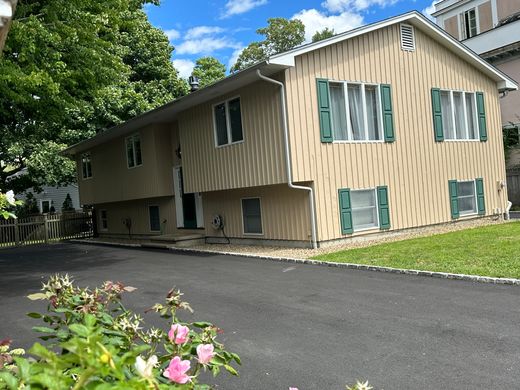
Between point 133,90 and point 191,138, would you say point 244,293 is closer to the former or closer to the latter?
point 191,138

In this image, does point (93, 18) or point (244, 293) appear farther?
point (93, 18)

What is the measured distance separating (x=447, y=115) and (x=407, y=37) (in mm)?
2739

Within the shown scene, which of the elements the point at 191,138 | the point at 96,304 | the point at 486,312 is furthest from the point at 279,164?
the point at 96,304

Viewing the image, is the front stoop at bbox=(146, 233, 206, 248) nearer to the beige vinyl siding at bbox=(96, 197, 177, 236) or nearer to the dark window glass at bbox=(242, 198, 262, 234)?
the beige vinyl siding at bbox=(96, 197, 177, 236)

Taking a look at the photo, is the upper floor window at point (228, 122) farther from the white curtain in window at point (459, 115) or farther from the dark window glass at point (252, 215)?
the white curtain in window at point (459, 115)

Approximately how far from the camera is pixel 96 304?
2359 mm

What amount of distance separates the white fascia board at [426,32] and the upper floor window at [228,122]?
242 centimetres

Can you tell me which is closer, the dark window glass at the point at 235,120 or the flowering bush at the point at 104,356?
the flowering bush at the point at 104,356

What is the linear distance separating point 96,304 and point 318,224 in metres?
9.96

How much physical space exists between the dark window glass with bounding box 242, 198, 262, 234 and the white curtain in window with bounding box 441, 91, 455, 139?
245 inches

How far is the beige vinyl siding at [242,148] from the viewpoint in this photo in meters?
12.2

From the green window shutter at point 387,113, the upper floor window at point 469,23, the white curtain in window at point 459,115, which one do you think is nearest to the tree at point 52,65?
the green window shutter at point 387,113

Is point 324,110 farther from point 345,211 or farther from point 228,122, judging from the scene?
point 228,122

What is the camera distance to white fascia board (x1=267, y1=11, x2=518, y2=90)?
1142 cm
